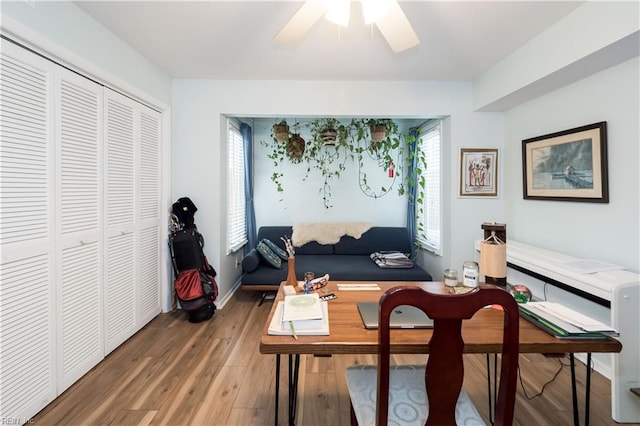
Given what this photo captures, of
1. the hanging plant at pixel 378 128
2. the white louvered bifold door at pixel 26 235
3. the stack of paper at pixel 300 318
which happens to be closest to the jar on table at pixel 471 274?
the stack of paper at pixel 300 318

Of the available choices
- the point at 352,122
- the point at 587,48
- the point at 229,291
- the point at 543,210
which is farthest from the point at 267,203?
the point at 587,48

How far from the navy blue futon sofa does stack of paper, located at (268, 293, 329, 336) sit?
1.88 metres

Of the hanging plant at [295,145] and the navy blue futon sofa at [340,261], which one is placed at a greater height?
the hanging plant at [295,145]

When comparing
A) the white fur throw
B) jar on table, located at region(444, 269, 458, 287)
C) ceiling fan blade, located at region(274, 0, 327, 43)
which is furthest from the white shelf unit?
the white fur throw

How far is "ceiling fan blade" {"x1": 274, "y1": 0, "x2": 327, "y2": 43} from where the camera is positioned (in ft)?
4.81

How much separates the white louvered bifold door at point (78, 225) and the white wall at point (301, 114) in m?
1.00

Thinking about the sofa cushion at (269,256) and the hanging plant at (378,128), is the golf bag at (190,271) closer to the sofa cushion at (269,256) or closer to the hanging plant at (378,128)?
the sofa cushion at (269,256)

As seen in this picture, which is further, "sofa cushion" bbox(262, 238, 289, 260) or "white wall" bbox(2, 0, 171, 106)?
"sofa cushion" bbox(262, 238, 289, 260)

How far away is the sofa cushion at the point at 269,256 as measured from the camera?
3.40 metres

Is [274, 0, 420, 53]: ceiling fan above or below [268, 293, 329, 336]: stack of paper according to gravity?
above

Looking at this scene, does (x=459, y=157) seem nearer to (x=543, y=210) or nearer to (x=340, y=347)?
(x=543, y=210)

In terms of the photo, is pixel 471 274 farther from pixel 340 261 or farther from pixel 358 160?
pixel 358 160

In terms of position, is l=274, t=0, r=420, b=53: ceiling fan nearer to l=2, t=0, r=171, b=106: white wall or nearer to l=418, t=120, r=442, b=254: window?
l=2, t=0, r=171, b=106: white wall

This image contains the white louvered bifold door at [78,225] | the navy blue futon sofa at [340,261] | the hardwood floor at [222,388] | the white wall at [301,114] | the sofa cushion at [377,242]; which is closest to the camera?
the hardwood floor at [222,388]
